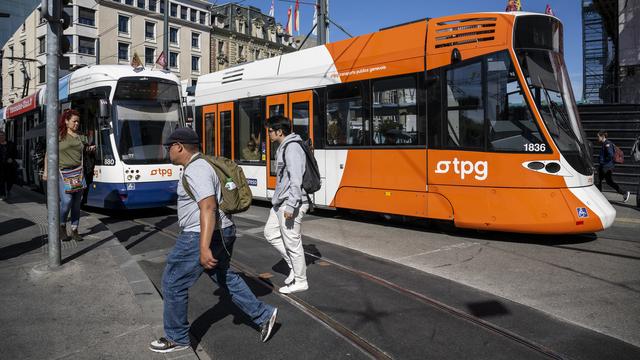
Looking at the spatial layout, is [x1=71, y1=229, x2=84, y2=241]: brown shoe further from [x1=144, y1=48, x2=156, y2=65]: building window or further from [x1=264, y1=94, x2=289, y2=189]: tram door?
[x1=144, y1=48, x2=156, y2=65]: building window

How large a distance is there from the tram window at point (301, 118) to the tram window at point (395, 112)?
176cm

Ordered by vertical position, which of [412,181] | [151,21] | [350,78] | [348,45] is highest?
[151,21]

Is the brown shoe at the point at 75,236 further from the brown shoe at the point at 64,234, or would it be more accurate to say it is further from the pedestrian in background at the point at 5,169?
the pedestrian in background at the point at 5,169

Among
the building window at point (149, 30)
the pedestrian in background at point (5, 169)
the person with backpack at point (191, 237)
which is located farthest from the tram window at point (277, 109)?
the building window at point (149, 30)

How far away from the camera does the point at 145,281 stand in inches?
207

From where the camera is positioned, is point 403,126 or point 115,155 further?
point 115,155

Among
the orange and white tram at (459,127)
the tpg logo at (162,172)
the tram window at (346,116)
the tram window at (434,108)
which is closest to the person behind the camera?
the orange and white tram at (459,127)

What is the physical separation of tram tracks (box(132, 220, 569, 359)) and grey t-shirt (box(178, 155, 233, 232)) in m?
1.27

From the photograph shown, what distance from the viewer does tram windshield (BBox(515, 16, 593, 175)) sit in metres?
7.11

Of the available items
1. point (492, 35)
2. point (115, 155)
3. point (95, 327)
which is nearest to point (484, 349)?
point (95, 327)

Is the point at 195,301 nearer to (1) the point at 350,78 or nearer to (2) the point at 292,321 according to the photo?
(2) the point at 292,321

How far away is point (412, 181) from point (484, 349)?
4.59 m

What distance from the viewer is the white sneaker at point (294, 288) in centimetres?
501

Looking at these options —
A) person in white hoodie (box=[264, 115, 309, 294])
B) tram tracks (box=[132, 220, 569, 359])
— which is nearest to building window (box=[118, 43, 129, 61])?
tram tracks (box=[132, 220, 569, 359])
